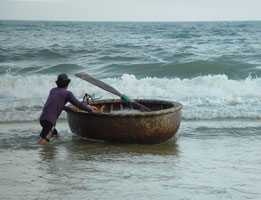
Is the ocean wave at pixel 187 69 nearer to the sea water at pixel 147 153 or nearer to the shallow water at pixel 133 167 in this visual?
the sea water at pixel 147 153

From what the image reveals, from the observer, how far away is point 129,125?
5.61 metres

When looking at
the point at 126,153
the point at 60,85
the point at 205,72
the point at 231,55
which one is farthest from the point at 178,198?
the point at 231,55

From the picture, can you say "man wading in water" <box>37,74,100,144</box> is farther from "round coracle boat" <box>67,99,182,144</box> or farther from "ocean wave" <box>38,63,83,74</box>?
"ocean wave" <box>38,63,83,74</box>

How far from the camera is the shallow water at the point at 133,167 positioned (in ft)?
12.5

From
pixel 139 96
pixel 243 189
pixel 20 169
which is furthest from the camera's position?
pixel 139 96

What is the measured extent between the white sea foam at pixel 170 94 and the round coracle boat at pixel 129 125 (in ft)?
7.33

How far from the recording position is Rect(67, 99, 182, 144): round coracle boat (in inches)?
220

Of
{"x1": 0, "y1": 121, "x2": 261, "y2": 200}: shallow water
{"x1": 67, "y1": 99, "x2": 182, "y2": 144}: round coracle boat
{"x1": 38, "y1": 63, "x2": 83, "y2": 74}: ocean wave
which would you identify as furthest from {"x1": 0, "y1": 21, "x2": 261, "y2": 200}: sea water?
{"x1": 38, "y1": 63, "x2": 83, "y2": 74}: ocean wave

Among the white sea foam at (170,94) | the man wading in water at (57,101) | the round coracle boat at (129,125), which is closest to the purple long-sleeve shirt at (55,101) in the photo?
the man wading in water at (57,101)

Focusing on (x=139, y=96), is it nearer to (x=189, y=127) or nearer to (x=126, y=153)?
(x=189, y=127)

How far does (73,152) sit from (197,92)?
624cm

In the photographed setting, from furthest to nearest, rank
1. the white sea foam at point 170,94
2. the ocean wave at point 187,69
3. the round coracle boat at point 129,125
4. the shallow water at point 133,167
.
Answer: the ocean wave at point 187,69, the white sea foam at point 170,94, the round coracle boat at point 129,125, the shallow water at point 133,167

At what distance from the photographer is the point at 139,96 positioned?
11055 mm

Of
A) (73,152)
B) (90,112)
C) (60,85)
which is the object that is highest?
(60,85)
